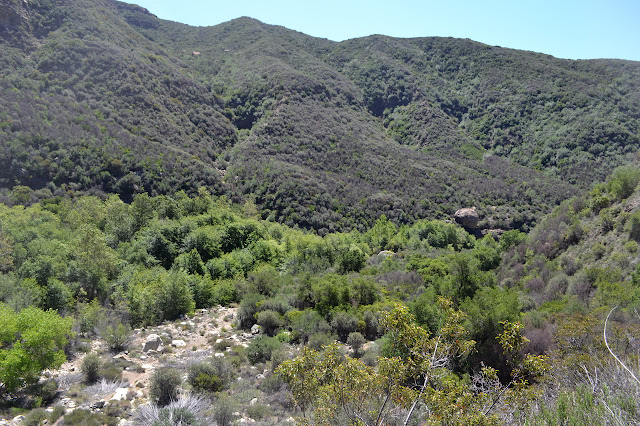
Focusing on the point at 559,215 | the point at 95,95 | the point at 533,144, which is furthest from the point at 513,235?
the point at 95,95

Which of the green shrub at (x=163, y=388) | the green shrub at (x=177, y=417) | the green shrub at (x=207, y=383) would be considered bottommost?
the green shrub at (x=207, y=383)

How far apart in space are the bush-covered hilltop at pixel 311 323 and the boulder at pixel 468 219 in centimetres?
1849

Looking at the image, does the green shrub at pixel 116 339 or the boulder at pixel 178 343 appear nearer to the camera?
the green shrub at pixel 116 339

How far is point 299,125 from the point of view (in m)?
64.2

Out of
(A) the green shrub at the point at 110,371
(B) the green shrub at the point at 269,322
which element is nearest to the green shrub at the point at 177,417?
(A) the green shrub at the point at 110,371

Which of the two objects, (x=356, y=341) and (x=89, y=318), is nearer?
(x=356, y=341)

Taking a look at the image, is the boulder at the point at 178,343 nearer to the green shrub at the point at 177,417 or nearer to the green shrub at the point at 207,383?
the green shrub at the point at 207,383

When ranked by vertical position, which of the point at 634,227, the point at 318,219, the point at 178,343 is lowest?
the point at 318,219

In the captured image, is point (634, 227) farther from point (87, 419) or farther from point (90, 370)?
point (90, 370)

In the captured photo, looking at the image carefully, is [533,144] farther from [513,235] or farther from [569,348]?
[569,348]

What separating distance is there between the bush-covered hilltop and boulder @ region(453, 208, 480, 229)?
18.5 meters

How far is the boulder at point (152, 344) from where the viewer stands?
42.9 feet

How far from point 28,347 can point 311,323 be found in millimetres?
9063

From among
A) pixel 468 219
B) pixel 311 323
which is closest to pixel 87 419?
pixel 311 323
